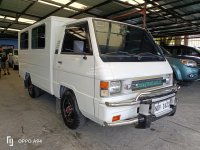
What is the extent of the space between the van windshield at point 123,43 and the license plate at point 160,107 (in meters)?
0.69

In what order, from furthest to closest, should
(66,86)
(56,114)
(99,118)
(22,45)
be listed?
(22,45) < (56,114) < (66,86) < (99,118)

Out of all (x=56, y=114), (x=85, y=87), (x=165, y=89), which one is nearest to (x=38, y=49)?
(x=56, y=114)

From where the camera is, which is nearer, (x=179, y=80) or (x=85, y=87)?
(x=85, y=87)

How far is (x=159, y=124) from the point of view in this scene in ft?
11.2

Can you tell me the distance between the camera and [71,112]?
304 centimetres

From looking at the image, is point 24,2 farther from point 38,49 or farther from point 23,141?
point 23,141

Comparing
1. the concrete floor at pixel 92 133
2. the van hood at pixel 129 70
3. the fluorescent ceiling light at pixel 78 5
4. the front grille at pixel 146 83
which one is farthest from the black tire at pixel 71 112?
the fluorescent ceiling light at pixel 78 5

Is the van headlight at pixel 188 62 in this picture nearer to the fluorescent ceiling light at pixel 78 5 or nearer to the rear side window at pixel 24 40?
the fluorescent ceiling light at pixel 78 5

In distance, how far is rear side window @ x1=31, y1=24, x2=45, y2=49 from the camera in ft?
12.7

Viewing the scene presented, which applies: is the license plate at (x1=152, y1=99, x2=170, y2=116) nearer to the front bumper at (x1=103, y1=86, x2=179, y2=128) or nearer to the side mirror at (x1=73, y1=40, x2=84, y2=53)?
the front bumper at (x1=103, y1=86, x2=179, y2=128)

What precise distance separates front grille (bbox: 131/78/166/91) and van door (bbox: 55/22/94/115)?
595mm

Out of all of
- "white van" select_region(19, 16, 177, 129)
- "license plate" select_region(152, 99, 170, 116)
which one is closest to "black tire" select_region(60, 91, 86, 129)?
"white van" select_region(19, 16, 177, 129)

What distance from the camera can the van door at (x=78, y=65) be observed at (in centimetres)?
249

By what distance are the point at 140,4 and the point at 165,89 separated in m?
5.40
